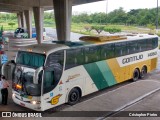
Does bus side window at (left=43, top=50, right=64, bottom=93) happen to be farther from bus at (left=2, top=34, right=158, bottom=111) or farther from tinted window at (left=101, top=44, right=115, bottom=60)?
tinted window at (left=101, top=44, right=115, bottom=60)

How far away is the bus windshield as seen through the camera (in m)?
10.2

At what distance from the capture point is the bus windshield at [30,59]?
33.3 feet

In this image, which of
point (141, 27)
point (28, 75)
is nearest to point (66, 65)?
point (28, 75)

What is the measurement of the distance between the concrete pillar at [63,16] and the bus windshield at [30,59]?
11772 millimetres

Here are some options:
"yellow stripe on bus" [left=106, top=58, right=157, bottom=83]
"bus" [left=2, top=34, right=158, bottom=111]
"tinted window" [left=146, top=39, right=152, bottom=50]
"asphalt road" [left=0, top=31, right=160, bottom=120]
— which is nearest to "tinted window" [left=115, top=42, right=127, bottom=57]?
"bus" [left=2, top=34, right=158, bottom=111]

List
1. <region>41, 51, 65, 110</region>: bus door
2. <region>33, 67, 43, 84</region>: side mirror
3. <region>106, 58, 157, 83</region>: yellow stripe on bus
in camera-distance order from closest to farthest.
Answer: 1. <region>33, 67, 43, 84</region>: side mirror
2. <region>41, 51, 65, 110</region>: bus door
3. <region>106, 58, 157, 83</region>: yellow stripe on bus

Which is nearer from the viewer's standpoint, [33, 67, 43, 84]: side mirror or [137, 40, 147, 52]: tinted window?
[33, 67, 43, 84]: side mirror

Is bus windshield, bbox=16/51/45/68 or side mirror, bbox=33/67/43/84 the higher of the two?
bus windshield, bbox=16/51/45/68

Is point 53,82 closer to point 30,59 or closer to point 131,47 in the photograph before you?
point 30,59

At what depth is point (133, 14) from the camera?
211 ft

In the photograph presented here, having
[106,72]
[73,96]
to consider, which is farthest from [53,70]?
[106,72]

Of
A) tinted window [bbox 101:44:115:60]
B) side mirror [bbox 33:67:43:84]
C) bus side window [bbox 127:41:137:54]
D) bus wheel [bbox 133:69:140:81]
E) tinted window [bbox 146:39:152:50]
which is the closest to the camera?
side mirror [bbox 33:67:43:84]

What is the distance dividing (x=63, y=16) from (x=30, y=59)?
40.9 ft

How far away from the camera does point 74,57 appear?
11.5m
